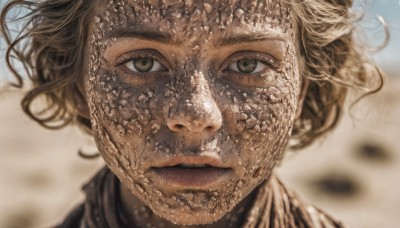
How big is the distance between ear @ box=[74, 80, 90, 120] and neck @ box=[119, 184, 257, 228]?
0.35 meters

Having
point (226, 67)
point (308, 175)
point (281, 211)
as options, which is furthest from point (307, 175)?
point (226, 67)

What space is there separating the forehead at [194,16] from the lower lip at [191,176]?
433 mm

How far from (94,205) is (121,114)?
59 centimetres

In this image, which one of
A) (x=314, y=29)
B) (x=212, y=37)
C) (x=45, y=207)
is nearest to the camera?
(x=212, y=37)

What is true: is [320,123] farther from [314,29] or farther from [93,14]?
[93,14]

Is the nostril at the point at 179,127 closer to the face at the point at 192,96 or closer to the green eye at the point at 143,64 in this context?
the face at the point at 192,96

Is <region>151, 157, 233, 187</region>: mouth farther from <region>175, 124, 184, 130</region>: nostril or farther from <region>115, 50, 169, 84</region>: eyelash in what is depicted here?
<region>115, 50, 169, 84</region>: eyelash

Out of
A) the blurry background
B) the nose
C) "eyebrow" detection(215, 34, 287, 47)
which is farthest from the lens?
the blurry background

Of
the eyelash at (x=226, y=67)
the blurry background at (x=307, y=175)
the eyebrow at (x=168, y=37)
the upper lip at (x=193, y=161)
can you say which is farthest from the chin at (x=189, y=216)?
the blurry background at (x=307, y=175)

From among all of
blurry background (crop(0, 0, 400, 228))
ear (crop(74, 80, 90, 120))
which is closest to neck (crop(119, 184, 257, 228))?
ear (crop(74, 80, 90, 120))

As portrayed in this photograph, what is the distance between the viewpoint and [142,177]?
8.48 feet

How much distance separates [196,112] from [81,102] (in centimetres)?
78

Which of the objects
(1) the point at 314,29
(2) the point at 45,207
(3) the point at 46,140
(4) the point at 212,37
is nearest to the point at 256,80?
(4) the point at 212,37

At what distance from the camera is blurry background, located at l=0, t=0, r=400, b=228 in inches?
277
